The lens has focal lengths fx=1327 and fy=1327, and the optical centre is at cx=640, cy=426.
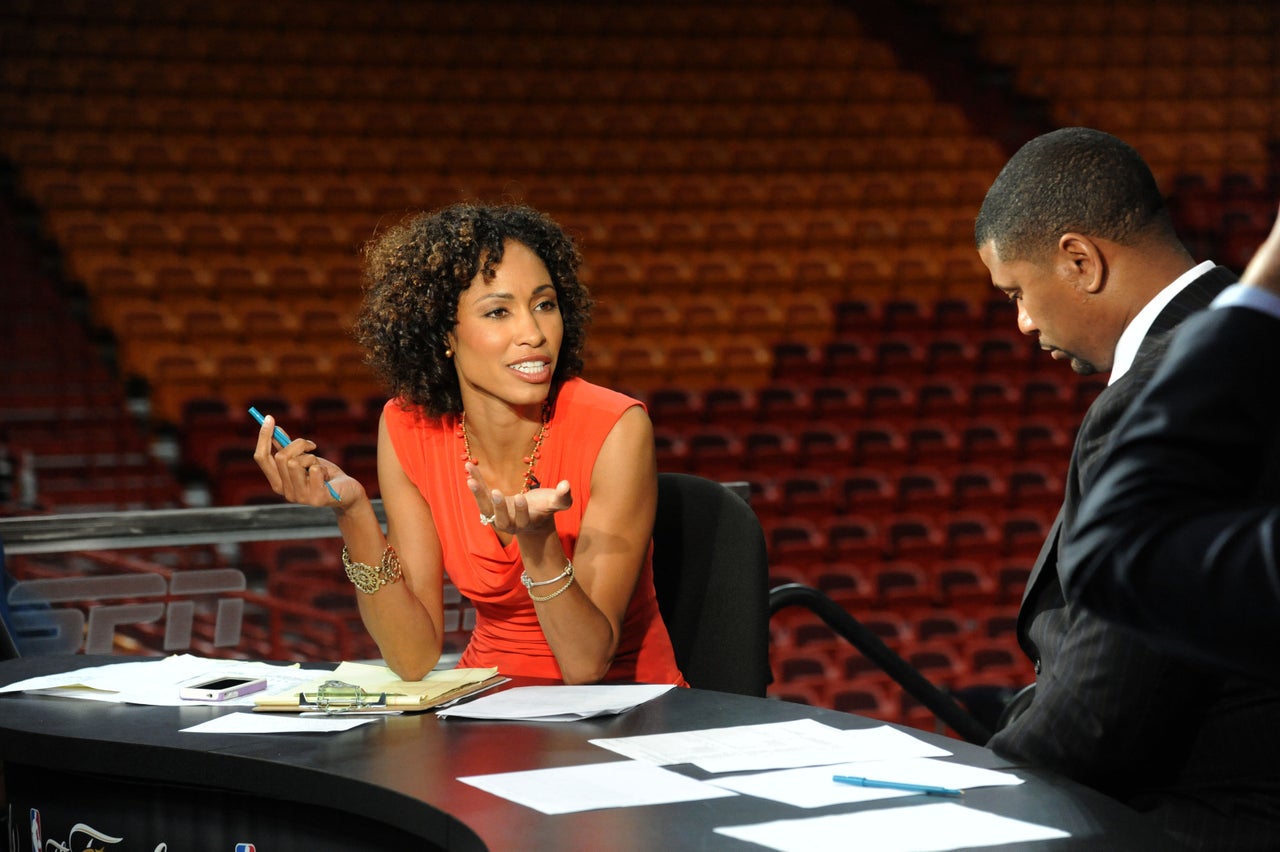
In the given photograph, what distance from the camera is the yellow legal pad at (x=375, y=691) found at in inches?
66.2

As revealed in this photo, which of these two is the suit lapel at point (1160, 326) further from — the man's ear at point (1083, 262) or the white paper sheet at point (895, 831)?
the white paper sheet at point (895, 831)

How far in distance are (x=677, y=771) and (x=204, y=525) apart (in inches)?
69.8

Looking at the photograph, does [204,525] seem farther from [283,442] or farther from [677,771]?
[677,771]

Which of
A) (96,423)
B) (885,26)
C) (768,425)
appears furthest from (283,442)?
(885,26)

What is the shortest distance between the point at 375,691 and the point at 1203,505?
1.24 metres

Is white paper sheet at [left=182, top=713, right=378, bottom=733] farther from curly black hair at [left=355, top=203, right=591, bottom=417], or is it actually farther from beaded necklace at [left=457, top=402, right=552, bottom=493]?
curly black hair at [left=355, top=203, right=591, bottom=417]

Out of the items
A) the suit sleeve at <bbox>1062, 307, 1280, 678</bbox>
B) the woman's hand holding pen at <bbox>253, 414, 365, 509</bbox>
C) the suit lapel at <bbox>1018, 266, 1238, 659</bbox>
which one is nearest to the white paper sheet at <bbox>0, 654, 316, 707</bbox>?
the woman's hand holding pen at <bbox>253, 414, 365, 509</bbox>

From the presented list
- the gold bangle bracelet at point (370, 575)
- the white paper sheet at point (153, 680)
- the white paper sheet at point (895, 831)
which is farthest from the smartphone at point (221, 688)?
the white paper sheet at point (895, 831)

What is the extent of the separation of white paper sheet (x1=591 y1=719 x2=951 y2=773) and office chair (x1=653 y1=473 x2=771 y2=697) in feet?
1.91

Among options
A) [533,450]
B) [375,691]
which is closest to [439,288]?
[533,450]

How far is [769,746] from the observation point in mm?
1456

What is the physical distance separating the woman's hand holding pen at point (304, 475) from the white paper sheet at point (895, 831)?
913 mm

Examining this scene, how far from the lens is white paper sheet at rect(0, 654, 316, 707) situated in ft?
5.84

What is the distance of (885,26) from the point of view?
37.8ft
